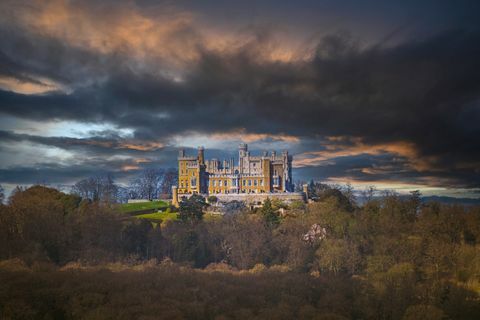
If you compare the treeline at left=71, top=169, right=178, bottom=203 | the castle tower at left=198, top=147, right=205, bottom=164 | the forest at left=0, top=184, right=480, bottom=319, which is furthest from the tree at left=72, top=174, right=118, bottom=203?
the forest at left=0, top=184, right=480, bottom=319

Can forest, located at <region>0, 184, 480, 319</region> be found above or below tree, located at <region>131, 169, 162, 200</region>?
below

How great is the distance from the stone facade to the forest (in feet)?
62.7

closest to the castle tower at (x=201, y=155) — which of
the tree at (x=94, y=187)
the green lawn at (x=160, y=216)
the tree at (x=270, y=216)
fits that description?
the tree at (x=94, y=187)

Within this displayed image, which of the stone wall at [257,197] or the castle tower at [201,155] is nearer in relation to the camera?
the stone wall at [257,197]

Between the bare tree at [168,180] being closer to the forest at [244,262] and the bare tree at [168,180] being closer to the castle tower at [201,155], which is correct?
the castle tower at [201,155]

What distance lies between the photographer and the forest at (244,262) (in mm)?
33125

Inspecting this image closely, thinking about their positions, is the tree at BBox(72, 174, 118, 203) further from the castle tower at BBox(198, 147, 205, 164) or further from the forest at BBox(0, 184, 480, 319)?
the forest at BBox(0, 184, 480, 319)

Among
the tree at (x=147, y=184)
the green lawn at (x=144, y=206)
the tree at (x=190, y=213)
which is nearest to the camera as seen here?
the tree at (x=190, y=213)

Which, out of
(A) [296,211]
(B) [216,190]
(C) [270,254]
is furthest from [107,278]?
(B) [216,190]

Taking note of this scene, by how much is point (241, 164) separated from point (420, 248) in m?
51.0

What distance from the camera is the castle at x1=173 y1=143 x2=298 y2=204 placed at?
91.9 meters

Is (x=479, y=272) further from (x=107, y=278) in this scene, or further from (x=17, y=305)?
(x=17, y=305)

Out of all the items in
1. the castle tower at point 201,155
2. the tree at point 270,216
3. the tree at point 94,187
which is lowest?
the tree at point 270,216

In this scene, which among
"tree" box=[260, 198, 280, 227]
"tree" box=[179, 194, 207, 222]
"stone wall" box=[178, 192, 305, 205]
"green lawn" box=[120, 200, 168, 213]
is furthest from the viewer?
"stone wall" box=[178, 192, 305, 205]
